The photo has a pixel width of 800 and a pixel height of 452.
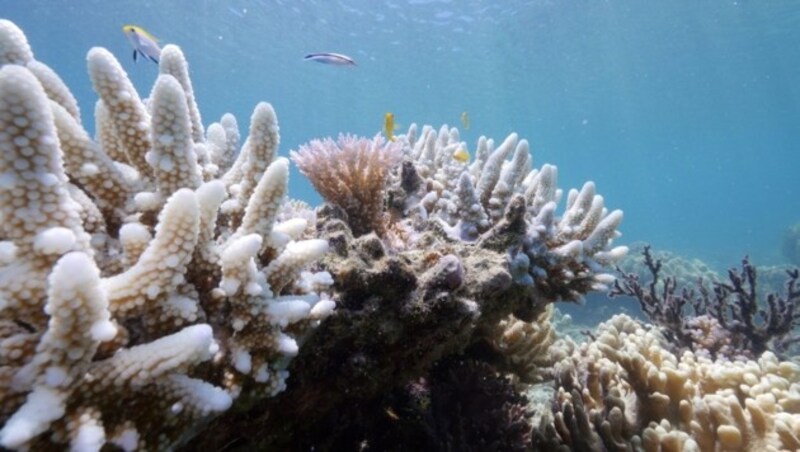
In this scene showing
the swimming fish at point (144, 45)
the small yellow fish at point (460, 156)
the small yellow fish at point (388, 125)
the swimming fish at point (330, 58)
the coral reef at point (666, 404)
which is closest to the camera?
the coral reef at point (666, 404)

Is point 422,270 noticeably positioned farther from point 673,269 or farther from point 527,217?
point 673,269

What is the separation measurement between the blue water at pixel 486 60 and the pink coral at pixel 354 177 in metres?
8.65

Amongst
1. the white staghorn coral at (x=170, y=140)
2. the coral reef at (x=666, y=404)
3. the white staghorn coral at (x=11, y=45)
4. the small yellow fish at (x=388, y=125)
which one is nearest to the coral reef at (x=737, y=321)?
the coral reef at (x=666, y=404)

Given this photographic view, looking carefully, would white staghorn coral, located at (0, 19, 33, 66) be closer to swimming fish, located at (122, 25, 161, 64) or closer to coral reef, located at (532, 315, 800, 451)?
swimming fish, located at (122, 25, 161, 64)

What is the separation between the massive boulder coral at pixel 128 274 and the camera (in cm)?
119

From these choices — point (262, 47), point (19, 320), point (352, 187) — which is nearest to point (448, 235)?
point (352, 187)

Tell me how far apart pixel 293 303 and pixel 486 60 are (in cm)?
4608

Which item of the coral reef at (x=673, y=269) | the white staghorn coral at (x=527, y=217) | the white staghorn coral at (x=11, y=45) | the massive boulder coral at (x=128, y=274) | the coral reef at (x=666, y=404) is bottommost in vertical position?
the massive boulder coral at (x=128, y=274)

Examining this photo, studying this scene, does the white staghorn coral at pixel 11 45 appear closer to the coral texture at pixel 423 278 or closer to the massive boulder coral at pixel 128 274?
the massive boulder coral at pixel 128 274

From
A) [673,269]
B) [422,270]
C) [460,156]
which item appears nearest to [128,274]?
[422,270]

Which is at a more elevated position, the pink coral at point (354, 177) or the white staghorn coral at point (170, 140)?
the pink coral at point (354, 177)

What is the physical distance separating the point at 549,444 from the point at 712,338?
269cm

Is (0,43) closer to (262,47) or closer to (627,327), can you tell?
(627,327)

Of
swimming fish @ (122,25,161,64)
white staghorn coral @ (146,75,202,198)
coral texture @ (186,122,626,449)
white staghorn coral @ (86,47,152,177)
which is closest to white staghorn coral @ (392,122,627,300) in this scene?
coral texture @ (186,122,626,449)
